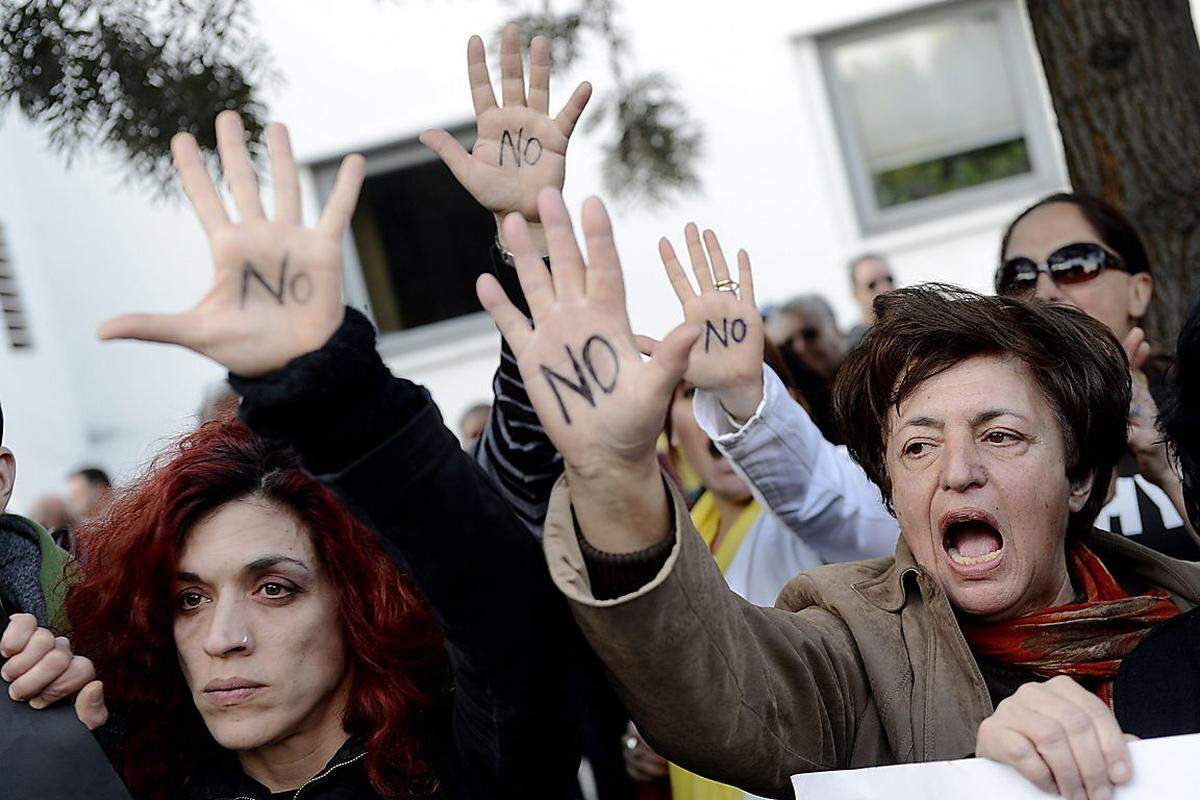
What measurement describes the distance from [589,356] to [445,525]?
0.24 metres

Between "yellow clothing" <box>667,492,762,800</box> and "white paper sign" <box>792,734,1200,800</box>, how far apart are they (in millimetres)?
1280

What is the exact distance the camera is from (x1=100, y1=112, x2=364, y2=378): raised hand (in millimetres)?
1487

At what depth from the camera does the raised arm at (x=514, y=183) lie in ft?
6.91

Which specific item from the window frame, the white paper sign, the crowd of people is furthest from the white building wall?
the white paper sign

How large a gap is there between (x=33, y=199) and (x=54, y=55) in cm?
580

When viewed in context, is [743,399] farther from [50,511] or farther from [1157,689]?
[50,511]

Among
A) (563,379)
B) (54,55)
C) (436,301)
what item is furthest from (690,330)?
(436,301)

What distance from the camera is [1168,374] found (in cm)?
257

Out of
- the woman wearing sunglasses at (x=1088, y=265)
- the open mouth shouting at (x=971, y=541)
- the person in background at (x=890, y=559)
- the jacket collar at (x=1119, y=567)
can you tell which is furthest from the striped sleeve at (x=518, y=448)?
the woman wearing sunglasses at (x=1088, y=265)

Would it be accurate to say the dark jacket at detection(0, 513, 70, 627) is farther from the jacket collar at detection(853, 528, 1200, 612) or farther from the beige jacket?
the jacket collar at detection(853, 528, 1200, 612)

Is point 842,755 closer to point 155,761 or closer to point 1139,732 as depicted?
point 1139,732

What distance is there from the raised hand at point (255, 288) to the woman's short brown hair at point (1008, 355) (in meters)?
1.05

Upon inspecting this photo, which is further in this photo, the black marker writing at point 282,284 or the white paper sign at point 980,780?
the white paper sign at point 980,780

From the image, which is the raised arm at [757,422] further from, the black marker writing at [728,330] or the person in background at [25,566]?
the person in background at [25,566]
